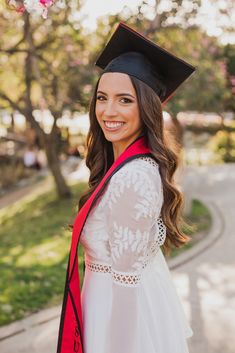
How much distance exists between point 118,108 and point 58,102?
8.21 meters

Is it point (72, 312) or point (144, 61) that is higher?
point (144, 61)

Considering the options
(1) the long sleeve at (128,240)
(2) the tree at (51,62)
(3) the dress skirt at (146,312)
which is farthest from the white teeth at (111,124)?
(2) the tree at (51,62)

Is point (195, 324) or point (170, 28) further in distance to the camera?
point (170, 28)

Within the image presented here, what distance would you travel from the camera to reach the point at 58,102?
32.5ft

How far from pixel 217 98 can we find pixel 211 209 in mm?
2412

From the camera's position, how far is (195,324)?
157 inches

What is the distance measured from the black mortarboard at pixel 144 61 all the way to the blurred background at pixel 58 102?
578mm

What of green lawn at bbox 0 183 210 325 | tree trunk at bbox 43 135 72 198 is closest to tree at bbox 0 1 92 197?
tree trunk at bbox 43 135 72 198

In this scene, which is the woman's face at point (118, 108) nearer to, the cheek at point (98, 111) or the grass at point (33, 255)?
the cheek at point (98, 111)

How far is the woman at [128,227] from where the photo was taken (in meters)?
1.70

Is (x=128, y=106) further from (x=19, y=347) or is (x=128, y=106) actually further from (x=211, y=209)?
(x=211, y=209)

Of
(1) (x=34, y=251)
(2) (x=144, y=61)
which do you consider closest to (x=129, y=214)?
(2) (x=144, y=61)

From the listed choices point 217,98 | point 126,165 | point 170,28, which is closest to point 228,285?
point 126,165

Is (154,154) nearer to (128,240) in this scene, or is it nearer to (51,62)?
(128,240)
